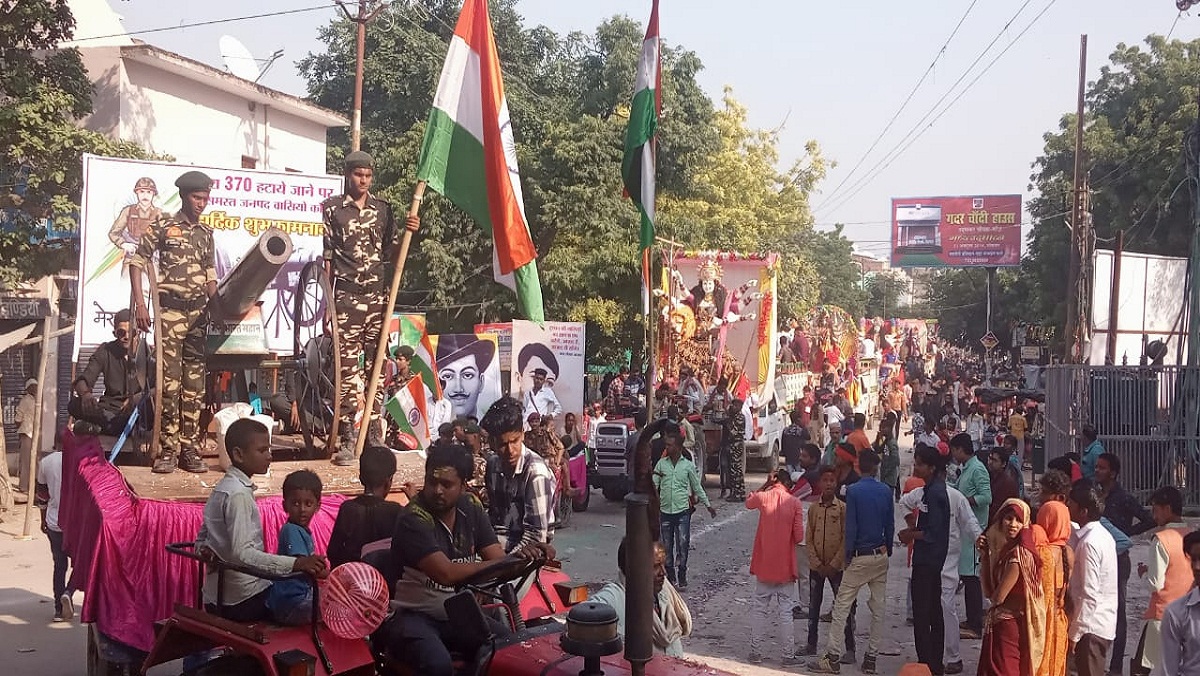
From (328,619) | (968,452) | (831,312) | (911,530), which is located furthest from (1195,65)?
(328,619)

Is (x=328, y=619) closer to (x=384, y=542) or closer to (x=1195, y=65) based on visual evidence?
(x=384, y=542)

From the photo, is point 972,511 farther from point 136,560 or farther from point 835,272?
point 835,272

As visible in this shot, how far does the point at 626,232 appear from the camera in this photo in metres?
28.5

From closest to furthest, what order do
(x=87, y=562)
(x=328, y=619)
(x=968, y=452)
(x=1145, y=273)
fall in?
(x=328, y=619)
(x=87, y=562)
(x=968, y=452)
(x=1145, y=273)

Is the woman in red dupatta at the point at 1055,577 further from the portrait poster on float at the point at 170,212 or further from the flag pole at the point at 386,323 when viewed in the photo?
the portrait poster on float at the point at 170,212

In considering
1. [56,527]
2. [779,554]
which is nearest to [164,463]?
[56,527]

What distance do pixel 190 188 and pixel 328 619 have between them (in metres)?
4.43

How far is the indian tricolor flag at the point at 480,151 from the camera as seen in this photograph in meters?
8.63

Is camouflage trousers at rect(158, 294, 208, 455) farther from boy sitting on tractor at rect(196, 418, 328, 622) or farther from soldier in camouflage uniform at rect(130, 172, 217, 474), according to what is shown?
boy sitting on tractor at rect(196, 418, 328, 622)

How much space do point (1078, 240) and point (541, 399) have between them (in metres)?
19.5

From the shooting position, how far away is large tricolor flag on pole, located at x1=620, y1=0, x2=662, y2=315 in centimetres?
1162

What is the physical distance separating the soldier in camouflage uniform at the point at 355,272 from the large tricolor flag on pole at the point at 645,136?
3.71 meters

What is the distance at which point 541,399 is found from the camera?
19.2m

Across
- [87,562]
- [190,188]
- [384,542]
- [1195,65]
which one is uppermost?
[1195,65]
